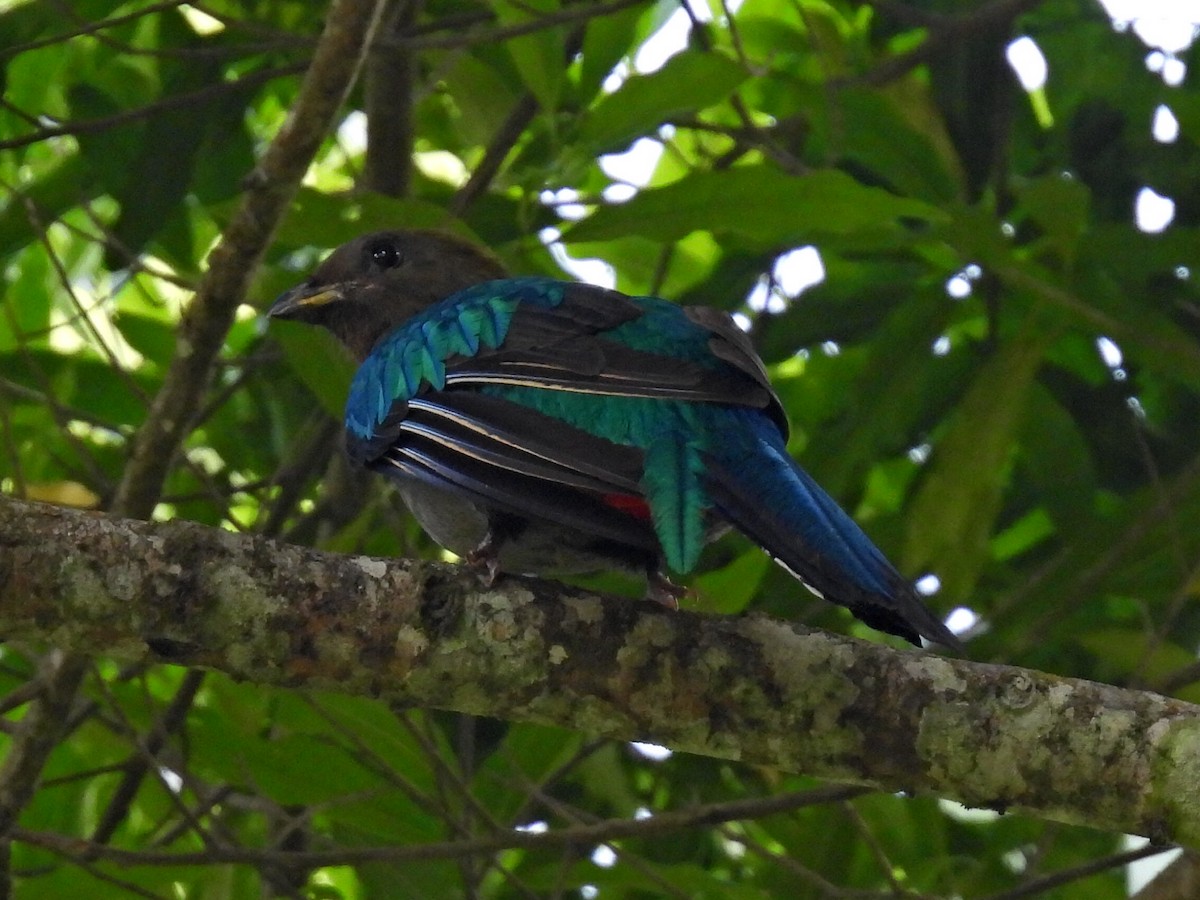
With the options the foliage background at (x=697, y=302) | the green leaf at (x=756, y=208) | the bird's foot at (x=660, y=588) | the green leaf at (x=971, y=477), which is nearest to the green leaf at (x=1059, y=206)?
the foliage background at (x=697, y=302)

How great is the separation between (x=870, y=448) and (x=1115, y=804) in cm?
203

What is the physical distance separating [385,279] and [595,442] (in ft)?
6.22

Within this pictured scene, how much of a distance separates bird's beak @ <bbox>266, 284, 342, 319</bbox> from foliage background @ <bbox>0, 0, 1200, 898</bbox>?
6 cm

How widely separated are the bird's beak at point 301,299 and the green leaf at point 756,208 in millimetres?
831

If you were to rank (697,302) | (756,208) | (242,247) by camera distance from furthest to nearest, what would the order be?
1. (697,302)
2. (756,208)
3. (242,247)

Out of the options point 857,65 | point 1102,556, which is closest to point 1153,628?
point 1102,556

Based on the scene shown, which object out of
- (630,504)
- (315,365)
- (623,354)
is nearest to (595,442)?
(630,504)

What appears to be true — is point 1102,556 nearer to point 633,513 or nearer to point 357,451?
point 633,513

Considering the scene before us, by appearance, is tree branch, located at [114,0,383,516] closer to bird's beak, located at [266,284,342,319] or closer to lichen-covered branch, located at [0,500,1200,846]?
bird's beak, located at [266,284,342,319]

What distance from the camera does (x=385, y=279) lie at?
193 inches

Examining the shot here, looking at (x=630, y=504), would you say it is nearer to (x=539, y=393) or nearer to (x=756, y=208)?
(x=539, y=393)

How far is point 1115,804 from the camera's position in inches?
109

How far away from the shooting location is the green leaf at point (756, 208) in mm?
4004

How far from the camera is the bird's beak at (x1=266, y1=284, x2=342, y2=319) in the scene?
181 inches
